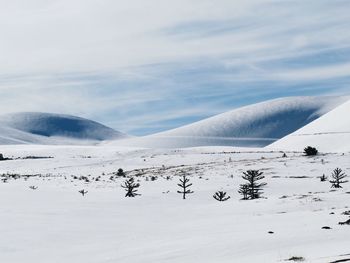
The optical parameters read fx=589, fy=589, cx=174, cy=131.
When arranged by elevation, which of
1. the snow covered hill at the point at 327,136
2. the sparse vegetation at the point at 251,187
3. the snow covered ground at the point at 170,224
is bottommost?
the snow covered ground at the point at 170,224

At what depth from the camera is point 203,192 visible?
34500mm

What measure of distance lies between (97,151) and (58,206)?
70.1 meters

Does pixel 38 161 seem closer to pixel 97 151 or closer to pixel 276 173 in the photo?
pixel 97 151

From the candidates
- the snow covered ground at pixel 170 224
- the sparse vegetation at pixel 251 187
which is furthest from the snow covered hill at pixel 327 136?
the sparse vegetation at pixel 251 187

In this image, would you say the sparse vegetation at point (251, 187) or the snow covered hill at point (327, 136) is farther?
the snow covered hill at point (327, 136)

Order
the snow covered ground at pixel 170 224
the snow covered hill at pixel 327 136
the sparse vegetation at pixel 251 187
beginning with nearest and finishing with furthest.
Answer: the snow covered ground at pixel 170 224
the sparse vegetation at pixel 251 187
the snow covered hill at pixel 327 136

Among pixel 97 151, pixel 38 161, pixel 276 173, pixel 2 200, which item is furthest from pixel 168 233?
pixel 97 151

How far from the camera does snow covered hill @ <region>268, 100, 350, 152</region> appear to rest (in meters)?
90.8

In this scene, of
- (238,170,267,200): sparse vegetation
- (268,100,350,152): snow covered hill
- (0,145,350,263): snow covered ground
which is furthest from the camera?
(268,100,350,152): snow covered hill

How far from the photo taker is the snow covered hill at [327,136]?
90.8 metres

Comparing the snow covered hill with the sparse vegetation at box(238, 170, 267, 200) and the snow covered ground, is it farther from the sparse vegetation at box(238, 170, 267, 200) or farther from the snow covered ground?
the sparse vegetation at box(238, 170, 267, 200)

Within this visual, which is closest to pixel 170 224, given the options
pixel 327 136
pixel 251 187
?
pixel 251 187

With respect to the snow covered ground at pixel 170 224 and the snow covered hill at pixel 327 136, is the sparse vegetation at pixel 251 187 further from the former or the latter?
the snow covered hill at pixel 327 136

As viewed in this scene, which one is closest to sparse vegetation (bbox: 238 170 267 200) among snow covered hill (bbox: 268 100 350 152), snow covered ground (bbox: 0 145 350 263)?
snow covered ground (bbox: 0 145 350 263)
